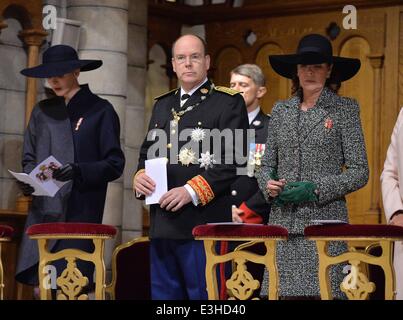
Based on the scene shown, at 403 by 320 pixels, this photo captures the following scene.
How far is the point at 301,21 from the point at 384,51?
86 cm

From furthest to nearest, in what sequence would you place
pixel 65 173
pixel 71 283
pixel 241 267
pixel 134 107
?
pixel 134 107, pixel 65 173, pixel 71 283, pixel 241 267

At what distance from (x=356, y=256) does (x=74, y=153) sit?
2.29m

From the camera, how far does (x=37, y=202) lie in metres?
7.93

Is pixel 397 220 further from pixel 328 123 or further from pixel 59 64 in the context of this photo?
pixel 59 64

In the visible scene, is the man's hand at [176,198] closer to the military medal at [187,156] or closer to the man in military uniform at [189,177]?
the man in military uniform at [189,177]

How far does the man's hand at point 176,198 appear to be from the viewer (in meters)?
6.70

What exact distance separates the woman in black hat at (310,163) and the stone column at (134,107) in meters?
3.70

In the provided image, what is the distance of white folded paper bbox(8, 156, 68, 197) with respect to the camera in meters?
7.55

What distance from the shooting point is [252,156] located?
809 centimetres

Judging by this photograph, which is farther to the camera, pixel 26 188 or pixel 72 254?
pixel 26 188

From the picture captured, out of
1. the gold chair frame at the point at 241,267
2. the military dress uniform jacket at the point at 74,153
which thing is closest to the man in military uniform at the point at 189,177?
the gold chair frame at the point at 241,267

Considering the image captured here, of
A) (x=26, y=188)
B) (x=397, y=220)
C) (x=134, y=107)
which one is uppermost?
(x=134, y=107)

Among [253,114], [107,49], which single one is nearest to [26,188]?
[253,114]

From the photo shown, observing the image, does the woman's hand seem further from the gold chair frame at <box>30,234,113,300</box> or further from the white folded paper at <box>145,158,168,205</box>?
the gold chair frame at <box>30,234,113,300</box>
